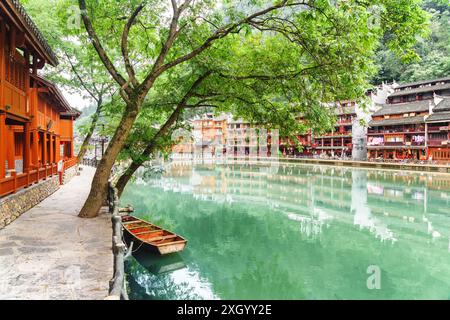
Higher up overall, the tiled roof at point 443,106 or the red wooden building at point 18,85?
the tiled roof at point 443,106

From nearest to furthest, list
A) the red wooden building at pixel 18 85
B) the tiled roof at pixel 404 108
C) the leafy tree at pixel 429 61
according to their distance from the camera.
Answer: the red wooden building at pixel 18 85
the tiled roof at pixel 404 108
the leafy tree at pixel 429 61

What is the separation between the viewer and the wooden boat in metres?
12.5

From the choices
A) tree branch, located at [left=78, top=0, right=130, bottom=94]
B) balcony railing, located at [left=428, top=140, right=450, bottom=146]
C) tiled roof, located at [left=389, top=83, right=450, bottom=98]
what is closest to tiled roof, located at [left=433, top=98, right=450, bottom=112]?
tiled roof, located at [left=389, top=83, right=450, bottom=98]

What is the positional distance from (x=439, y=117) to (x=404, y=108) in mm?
7539

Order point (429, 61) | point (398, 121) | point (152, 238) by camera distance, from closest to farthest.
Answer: point (152, 238), point (398, 121), point (429, 61)

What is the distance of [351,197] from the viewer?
30578 mm

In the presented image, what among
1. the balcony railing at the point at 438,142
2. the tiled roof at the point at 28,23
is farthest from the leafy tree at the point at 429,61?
the tiled roof at the point at 28,23

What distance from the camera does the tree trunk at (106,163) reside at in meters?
11.8

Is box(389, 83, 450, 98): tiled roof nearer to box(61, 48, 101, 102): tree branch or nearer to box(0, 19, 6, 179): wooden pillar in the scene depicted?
box(61, 48, 101, 102): tree branch

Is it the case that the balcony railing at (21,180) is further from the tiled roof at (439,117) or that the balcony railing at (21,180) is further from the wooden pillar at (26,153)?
the tiled roof at (439,117)

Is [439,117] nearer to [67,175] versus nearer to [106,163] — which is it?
[67,175]

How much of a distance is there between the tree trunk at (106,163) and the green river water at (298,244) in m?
2.82

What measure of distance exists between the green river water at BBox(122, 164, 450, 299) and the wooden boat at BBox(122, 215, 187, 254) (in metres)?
0.76

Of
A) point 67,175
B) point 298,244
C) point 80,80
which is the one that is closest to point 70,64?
point 80,80
